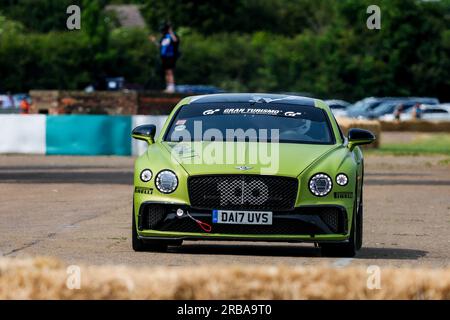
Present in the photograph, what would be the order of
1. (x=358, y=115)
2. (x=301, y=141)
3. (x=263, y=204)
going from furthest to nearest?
1. (x=358, y=115)
2. (x=301, y=141)
3. (x=263, y=204)

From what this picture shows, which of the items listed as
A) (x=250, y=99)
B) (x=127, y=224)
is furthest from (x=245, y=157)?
(x=127, y=224)

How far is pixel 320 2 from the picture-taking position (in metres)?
122

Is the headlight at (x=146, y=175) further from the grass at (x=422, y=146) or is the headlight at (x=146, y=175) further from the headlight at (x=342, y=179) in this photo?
the grass at (x=422, y=146)

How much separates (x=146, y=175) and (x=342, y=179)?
1637 millimetres

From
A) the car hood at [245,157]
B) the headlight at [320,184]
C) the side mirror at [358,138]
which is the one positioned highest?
the side mirror at [358,138]

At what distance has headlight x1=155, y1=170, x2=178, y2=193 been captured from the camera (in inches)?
467

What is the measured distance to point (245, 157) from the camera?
1199cm

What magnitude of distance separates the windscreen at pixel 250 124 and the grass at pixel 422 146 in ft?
90.6

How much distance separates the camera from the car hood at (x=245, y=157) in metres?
11.8

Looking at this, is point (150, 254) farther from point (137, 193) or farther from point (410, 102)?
point (410, 102)

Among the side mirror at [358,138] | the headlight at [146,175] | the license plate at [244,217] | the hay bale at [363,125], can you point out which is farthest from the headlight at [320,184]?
the hay bale at [363,125]

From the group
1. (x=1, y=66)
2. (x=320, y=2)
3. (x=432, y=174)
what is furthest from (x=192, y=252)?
(x=320, y=2)

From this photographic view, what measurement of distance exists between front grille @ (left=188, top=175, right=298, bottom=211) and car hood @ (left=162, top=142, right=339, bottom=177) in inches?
Result: 2.4
